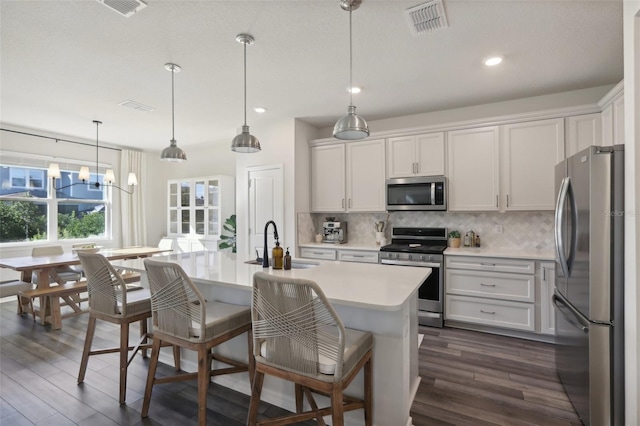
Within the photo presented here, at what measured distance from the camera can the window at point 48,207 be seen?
500 centimetres

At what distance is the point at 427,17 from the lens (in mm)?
2203

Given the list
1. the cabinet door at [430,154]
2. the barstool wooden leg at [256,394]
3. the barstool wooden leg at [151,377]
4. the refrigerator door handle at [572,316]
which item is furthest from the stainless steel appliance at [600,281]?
the barstool wooden leg at [151,377]

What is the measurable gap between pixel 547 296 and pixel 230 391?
10.1 ft

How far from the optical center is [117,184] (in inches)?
251

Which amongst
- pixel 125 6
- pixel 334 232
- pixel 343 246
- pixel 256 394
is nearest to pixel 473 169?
pixel 343 246

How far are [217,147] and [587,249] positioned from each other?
610cm

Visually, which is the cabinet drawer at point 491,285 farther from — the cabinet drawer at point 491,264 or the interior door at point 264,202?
the interior door at point 264,202

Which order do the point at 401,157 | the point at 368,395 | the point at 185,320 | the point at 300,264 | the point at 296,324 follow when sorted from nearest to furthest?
the point at 296,324, the point at 368,395, the point at 185,320, the point at 300,264, the point at 401,157

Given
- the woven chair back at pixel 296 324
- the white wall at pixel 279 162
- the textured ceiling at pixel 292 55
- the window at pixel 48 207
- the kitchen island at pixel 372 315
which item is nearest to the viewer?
the woven chair back at pixel 296 324

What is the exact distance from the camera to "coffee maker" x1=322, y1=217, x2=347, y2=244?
468 centimetres

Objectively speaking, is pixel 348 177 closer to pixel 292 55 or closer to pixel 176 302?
pixel 292 55

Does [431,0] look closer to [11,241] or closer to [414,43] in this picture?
[414,43]

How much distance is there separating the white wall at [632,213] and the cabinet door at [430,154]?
2200 millimetres

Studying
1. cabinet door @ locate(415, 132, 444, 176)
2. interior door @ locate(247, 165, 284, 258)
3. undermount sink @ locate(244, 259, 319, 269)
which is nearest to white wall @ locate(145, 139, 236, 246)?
interior door @ locate(247, 165, 284, 258)
